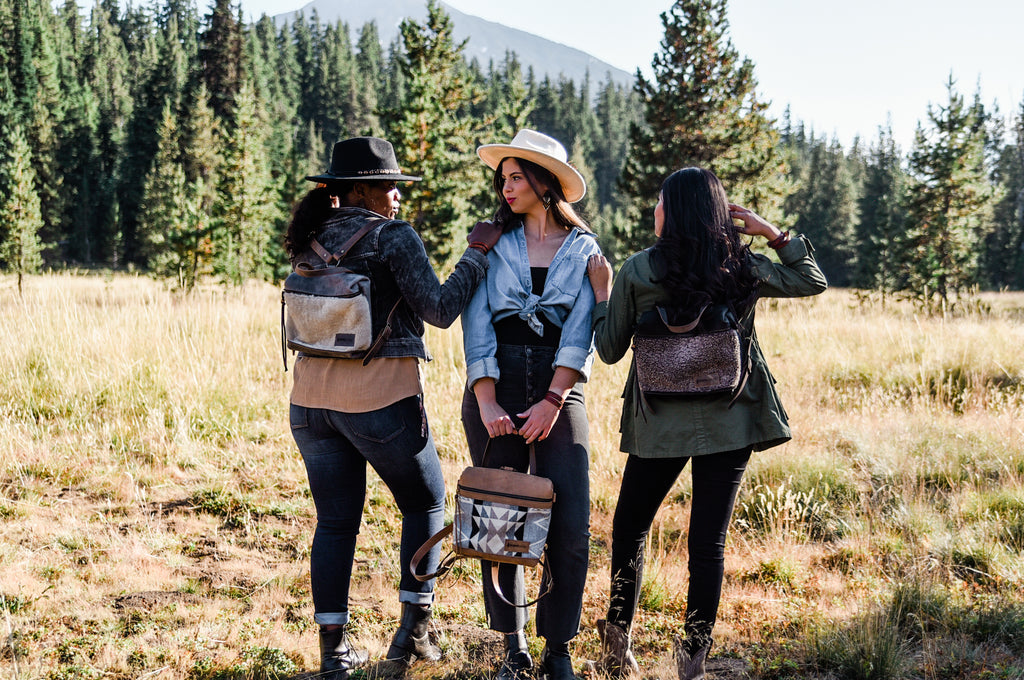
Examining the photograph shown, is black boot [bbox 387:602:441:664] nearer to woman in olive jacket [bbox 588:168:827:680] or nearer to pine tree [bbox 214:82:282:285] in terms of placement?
woman in olive jacket [bbox 588:168:827:680]

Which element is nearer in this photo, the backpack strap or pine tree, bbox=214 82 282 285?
the backpack strap

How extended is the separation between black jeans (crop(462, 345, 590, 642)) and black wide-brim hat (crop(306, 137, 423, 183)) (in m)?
0.77

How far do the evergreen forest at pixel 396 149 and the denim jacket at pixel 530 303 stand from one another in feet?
2.77

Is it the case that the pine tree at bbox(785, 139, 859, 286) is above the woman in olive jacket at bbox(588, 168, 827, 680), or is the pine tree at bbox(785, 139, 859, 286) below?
above

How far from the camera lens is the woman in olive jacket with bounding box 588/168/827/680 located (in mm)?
2299

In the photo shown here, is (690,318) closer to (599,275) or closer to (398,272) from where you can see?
(599,275)

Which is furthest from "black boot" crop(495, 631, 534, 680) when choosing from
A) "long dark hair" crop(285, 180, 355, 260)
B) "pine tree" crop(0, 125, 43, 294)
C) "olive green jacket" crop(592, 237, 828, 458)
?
"pine tree" crop(0, 125, 43, 294)

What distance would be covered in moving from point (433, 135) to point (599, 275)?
23017 millimetres

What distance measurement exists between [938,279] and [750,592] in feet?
74.0

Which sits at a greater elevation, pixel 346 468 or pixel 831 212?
pixel 831 212

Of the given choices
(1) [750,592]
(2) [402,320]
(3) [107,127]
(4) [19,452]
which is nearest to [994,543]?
(1) [750,592]

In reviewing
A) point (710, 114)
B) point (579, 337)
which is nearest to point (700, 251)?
point (579, 337)

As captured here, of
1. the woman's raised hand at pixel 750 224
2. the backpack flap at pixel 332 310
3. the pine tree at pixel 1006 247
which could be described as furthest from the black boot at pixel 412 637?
the pine tree at pixel 1006 247

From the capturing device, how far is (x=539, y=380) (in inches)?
94.2
